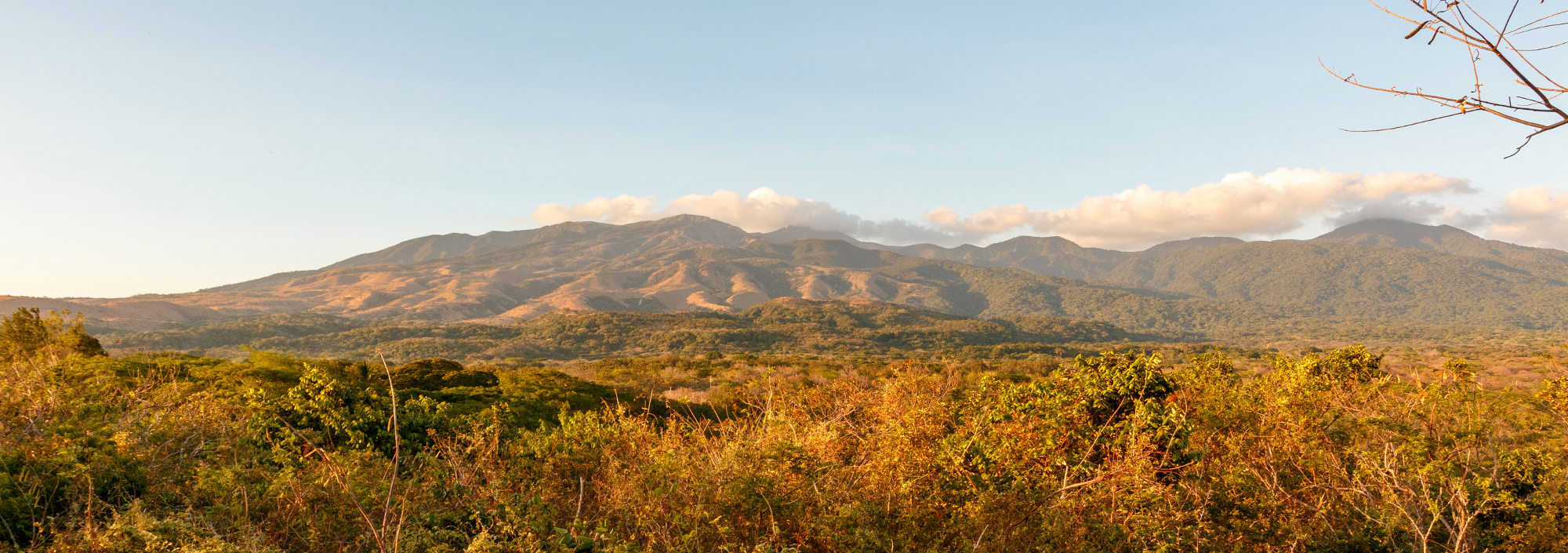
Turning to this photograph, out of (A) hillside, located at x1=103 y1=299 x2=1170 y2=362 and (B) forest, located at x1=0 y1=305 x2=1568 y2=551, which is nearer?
(B) forest, located at x1=0 y1=305 x2=1568 y2=551

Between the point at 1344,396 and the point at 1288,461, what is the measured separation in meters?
4.22

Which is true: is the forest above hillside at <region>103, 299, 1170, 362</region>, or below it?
above

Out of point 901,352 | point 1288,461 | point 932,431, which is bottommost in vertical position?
point 901,352

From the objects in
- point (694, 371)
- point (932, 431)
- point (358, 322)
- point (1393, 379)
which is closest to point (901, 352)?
point (694, 371)

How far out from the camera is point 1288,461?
1073 centimetres

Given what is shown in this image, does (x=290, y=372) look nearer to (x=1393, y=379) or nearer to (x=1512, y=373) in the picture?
(x=1393, y=379)

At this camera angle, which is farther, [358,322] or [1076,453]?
[358,322]

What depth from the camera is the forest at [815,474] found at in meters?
5.75

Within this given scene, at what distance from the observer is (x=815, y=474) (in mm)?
7012

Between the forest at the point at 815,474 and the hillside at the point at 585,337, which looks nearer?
the forest at the point at 815,474

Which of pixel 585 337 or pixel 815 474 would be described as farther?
pixel 585 337

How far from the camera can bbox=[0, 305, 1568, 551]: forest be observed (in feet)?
18.9

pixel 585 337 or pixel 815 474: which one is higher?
pixel 815 474

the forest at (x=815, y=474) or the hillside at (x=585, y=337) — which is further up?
the forest at (x=815, y=474)
